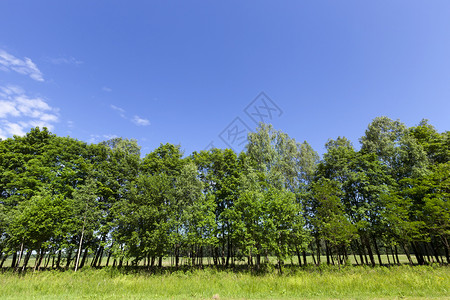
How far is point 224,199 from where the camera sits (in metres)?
28.0

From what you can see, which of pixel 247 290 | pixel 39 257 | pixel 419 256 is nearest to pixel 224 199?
pixel 247 290

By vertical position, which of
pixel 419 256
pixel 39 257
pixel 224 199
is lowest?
pixel 419 256

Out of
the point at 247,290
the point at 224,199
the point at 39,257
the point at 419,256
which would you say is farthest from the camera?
the point at 224,199

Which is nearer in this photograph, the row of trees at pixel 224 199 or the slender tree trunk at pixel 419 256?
the row of trees at pixel 224 199

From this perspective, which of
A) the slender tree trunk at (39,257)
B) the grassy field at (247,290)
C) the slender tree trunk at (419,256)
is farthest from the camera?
the slender tree trunk at (419,256)

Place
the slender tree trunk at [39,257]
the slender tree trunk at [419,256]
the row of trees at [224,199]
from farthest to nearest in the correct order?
the slender tree trunk at [419,256], the slender tree trunk at [39,257], the row of trees at [224,199]

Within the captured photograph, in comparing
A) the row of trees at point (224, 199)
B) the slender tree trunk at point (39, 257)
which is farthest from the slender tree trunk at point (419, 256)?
the slender tree trunk at point (39, 257)

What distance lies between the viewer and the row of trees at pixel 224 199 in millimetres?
20297

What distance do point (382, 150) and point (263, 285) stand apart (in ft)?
93.1

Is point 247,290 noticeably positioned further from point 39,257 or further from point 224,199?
point 39,257

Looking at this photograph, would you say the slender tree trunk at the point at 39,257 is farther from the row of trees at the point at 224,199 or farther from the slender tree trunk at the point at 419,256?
the slender tree trunk at the point at 419,256

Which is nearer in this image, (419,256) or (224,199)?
(419,256)

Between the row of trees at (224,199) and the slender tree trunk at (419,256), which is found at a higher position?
the row of trees at (224,199)

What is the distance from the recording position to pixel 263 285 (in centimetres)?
1227
